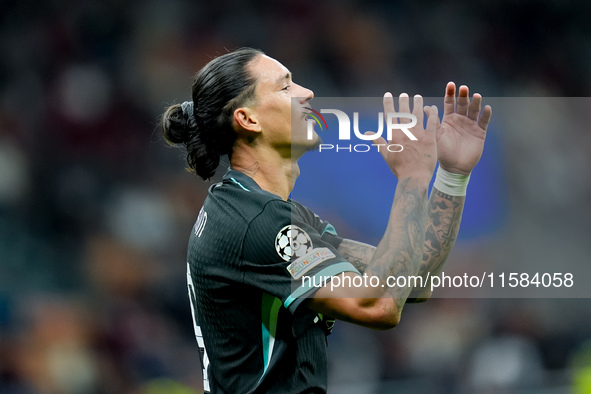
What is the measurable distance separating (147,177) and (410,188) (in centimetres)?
311

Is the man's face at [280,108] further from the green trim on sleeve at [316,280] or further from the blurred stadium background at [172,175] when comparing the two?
the blurred stadium background at [172,175]

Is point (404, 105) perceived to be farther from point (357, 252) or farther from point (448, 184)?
point (357, 252)

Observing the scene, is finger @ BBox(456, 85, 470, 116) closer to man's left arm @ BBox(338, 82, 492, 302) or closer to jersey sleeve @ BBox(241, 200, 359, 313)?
man's left arm @ BBox(338, 82, 492, 302)

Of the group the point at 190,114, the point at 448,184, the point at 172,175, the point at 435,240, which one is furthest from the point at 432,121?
the point at 172,175

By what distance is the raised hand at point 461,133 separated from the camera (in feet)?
9.02

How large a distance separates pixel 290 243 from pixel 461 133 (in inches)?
38.1

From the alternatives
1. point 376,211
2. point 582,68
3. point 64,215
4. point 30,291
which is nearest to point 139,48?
point 64,215

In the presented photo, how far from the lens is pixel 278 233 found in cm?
225

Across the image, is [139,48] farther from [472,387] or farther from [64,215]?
[472,387]

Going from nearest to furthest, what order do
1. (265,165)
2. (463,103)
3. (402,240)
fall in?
(402,240)
(265,165)
(463,103)

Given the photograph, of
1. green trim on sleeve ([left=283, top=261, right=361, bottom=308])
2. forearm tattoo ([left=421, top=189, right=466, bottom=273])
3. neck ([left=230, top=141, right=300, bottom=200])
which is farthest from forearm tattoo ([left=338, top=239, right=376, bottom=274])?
green trim on sleeve ([left=283, top=261, right=361, bottom=308])

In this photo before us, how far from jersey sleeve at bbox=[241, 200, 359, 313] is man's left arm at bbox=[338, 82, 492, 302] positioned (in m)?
0.59

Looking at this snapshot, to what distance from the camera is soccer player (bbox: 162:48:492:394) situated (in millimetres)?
2242

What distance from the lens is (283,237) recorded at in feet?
7.39
